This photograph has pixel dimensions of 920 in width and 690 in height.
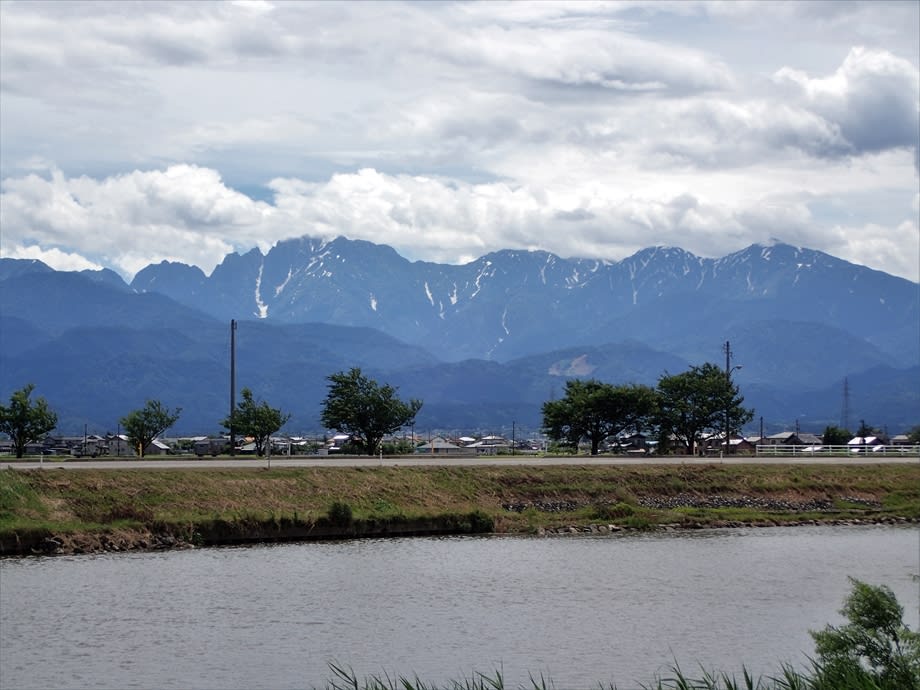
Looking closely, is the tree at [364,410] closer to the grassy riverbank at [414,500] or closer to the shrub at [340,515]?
the grassy riverbank at [414,500]

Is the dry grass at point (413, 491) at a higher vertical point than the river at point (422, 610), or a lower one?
higher

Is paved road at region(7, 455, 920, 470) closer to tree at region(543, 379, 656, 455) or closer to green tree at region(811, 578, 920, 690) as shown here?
tree at region(543, 379, 656, 455)

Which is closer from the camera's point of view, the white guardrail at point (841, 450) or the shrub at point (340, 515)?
the shrub at point (340, 515)

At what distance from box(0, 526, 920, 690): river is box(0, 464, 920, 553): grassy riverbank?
2.51 m

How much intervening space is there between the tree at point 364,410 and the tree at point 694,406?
23841 mm

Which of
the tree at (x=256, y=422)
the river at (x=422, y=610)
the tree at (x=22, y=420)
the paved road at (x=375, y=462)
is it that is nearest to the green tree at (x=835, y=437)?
the paved road at (x=375, y=462)

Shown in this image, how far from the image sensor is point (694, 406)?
104812mm

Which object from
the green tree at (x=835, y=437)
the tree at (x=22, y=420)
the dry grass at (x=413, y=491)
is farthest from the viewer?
the green tree at (x=835, y=437)

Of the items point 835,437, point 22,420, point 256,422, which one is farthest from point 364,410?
point 835,437

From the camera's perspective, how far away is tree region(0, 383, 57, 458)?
268 ft

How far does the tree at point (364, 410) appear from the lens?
298ft

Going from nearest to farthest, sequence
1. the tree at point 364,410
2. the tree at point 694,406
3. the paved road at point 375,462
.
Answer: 1. the paved road at point 375,462
2. the tree at point 364,410
3. the tree at point 694,406

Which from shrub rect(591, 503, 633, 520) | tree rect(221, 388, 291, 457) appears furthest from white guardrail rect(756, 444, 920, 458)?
shrub rect(591, 503, 633, 520)

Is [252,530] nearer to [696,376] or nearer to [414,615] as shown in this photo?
[414,615]
